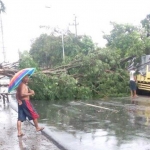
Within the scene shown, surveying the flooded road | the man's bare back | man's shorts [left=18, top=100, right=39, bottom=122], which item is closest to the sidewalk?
the flooded road

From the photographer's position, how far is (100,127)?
332 inches

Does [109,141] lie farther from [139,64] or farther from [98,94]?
[139,64]

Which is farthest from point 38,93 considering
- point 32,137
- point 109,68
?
point 32,137

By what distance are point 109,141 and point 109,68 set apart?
1112 cm

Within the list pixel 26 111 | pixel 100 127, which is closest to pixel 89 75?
pixel 100 127

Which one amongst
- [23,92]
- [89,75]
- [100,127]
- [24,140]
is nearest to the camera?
[24,140]

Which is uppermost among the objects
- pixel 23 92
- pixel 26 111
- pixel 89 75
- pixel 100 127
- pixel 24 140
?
pixel 89 75

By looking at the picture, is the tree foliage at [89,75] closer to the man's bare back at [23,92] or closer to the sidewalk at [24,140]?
the sidewalk at [24,140]

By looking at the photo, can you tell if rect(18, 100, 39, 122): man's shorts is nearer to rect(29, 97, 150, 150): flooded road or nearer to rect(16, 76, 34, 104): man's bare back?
rect(16, 76, 34, 104): man's bare back

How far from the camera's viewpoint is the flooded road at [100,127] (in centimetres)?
656

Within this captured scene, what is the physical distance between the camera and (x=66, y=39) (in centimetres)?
3266

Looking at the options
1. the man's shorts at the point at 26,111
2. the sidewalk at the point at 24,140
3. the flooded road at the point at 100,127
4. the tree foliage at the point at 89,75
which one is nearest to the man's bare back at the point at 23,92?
the man's shorts at the point at 26,111

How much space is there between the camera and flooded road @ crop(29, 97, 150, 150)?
6559mm

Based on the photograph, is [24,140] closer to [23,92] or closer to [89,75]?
[23,92]
